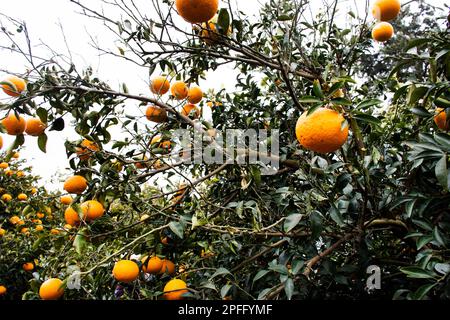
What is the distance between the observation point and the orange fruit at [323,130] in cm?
93

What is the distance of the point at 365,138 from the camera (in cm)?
146

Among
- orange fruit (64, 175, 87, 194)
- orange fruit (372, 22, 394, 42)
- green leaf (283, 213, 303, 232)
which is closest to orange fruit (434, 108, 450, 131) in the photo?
green leaf (283, 213, 303, 232)

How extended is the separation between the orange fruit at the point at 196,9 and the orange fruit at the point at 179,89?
58 centimetres

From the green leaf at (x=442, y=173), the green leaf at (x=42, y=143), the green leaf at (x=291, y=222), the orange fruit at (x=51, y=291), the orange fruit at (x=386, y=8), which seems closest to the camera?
the green leaf at (x=442, y=173)

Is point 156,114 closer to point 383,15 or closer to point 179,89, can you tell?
point 179,89

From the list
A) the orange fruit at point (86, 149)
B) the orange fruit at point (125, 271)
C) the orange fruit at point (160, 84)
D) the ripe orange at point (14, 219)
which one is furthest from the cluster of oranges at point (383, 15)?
the ripe orange at point (14, 219)

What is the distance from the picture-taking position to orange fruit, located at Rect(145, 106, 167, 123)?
1.59 meters

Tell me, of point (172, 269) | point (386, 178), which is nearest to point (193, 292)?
point (172, 269)

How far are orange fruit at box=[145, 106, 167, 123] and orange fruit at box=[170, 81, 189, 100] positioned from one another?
6.1 inches

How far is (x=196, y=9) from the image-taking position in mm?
1098

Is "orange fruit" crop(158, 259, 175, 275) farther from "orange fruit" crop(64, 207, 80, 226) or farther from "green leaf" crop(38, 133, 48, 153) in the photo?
"green leaf" crop(38, 133, 48, 153)

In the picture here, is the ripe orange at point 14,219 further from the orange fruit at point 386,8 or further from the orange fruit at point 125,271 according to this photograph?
the orange fruit at point 386,8

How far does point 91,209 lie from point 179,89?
695 millimetres

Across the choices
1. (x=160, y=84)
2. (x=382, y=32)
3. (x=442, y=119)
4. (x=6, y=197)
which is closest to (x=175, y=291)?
(x=160, y=84)
